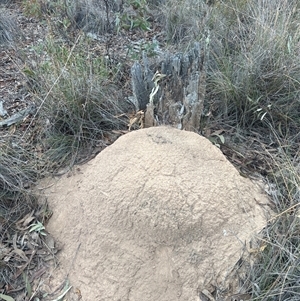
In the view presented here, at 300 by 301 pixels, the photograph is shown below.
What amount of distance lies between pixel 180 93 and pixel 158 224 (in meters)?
0.88

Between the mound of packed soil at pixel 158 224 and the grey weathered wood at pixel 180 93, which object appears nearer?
the mound of packed soil at pixel 158 224

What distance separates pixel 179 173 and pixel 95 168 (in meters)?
0.44

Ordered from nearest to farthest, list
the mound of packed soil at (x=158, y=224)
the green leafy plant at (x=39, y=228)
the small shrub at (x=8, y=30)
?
the mound of packed soil at (x=158, y=224), the green leafy plant at (x=39, y=228), the small shrub at (x=8, y=30)

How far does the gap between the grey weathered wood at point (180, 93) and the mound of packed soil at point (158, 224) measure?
0.35 metres

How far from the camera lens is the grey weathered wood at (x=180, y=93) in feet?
7.64

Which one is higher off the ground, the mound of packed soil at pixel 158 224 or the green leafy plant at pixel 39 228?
the mound of packed soil at pixel 158 224

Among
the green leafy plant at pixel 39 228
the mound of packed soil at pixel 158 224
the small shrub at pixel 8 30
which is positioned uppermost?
the mound of packed soil at pixel 158 224

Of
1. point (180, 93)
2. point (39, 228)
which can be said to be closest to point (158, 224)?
point (39, 228)

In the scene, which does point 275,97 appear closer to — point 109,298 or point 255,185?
point 255,185

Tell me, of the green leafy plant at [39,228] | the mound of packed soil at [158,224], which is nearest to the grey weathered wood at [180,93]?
the mound of packed soil at [158,224]

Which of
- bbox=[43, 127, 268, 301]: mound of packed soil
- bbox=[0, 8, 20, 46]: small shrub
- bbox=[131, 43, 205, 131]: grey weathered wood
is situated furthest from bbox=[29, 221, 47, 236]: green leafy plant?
bbox=[0, 8, 20, 46]: small shrub

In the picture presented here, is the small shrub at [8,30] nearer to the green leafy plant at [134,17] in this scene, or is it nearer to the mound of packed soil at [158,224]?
the green leafy plant at [134,17]

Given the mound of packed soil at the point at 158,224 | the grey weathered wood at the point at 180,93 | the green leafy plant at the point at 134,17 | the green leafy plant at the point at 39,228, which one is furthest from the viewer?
the green leafy plant at the point at 134,17

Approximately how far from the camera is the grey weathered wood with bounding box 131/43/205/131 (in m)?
2.33
